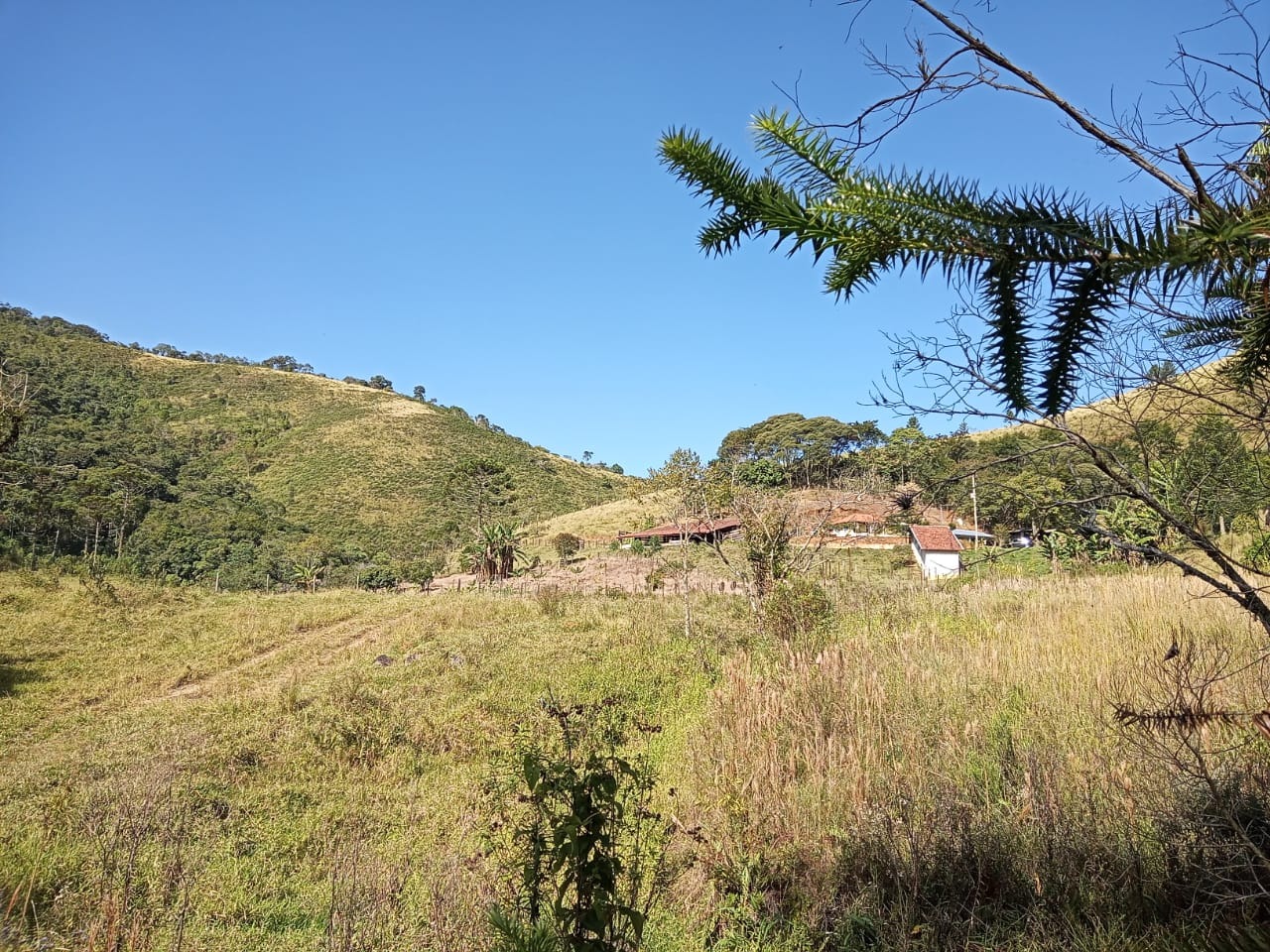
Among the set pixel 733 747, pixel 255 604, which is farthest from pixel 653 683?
pixel 255 604

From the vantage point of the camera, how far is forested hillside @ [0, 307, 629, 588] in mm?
28984

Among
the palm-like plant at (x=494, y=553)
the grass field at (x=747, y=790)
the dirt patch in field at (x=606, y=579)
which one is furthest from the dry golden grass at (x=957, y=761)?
the palm-like plant at (x=494, y=553)

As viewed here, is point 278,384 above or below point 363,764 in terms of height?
above

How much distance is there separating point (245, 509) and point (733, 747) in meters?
41.8

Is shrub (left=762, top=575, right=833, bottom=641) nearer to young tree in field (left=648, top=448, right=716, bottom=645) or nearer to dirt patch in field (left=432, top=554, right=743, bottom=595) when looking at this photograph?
young tree in field (left=648, top=448, right=716, bottom=645)

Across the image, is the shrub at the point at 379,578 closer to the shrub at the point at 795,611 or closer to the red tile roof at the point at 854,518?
the red tile roof at the point at 854,518

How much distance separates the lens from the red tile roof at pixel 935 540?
24.6 metres

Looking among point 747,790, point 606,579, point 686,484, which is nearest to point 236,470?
point 606,579

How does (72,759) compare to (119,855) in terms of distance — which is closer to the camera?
(119,855)

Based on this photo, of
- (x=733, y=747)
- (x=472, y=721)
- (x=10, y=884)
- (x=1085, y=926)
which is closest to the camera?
(x=1085, y=926)

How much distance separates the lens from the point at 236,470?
50.6 metres

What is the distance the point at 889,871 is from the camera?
3.03 m

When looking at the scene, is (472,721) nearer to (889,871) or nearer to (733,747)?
(733,747)

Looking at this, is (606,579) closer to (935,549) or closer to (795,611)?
(935,549)
